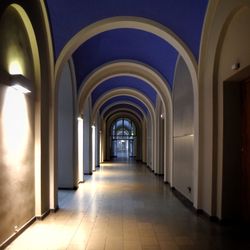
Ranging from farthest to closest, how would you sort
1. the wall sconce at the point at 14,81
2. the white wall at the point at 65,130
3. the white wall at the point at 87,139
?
the white wall at the point at 87,139
the white wall at the point at 65,130
the wall sconce at the point at 14,81

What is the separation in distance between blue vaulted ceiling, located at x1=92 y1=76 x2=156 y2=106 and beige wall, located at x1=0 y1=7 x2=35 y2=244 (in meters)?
9.60

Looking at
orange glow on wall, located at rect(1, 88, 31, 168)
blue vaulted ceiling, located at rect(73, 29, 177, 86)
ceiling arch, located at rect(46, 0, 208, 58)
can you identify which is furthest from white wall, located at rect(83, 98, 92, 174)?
orange glow on wall, located at rect(1, 88, 31, 168)

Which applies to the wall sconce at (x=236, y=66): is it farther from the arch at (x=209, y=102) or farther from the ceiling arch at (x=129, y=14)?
the ceiling arch at (x=129, y=14)

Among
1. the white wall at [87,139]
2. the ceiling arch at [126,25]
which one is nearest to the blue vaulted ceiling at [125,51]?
the ceiling arch at [126,25]

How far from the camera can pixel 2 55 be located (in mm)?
4480

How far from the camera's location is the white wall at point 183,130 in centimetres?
820

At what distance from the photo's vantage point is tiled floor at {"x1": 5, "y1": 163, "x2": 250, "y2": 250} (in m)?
4.80

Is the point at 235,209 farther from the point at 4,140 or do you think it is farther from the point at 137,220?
the point at 4,140

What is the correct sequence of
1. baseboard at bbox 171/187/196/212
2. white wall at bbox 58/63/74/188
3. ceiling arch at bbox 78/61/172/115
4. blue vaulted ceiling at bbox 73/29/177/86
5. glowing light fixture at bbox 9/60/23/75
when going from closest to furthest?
glowing light fixture at bbox 9/60/23/75 → baseboard at bbox 171/187/196/212 → blue vaulted ceiling at bbox 73/29/177/86 → white wall at bbox 58/63/74/188 → ceiling arch at bbox 78/61/172/115

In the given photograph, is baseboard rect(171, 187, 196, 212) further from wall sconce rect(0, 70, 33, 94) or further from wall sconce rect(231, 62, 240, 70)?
wall sconce rect(0, 70, 33, 94)

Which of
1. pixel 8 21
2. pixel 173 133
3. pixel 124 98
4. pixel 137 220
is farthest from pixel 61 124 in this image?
pixel 124 98

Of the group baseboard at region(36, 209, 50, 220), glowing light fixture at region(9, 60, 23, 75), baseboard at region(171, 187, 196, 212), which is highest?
glowing light fixture at region(9, 60, 23, 75)

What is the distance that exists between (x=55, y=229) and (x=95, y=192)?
13.8 feet

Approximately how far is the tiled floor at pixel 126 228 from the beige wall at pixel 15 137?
41cm
